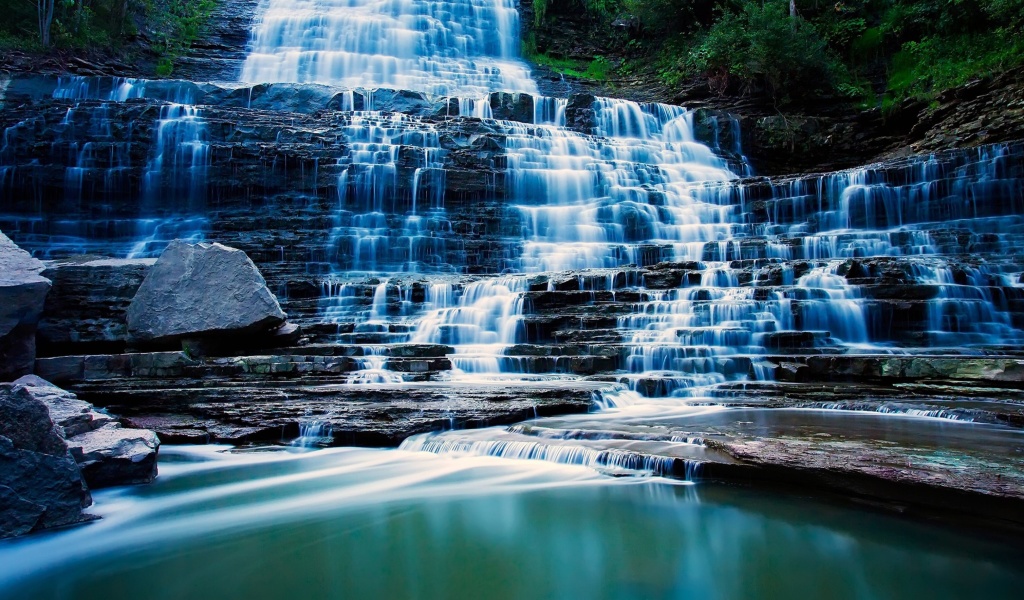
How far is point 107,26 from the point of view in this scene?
23.2 metres

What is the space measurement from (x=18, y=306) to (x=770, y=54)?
2102cm

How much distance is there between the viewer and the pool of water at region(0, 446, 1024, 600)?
2848mm

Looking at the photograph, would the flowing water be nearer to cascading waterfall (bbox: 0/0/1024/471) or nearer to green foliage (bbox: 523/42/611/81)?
cascading waterfall (bbox: 0/0/1024/471)

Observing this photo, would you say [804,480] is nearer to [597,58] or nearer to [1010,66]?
[1010,66]

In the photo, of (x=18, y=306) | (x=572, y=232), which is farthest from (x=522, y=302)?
(x=18, y=306)

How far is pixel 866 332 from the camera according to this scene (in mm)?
9508

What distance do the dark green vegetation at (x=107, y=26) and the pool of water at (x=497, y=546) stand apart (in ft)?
74.3

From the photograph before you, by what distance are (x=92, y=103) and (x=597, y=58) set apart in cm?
2013

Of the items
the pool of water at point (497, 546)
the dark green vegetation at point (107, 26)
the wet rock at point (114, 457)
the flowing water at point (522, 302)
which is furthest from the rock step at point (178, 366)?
the dark green vegetation at point (107, 26)

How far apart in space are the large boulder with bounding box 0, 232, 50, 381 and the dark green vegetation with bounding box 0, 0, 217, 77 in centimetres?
1717

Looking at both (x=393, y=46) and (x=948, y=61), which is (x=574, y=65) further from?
(x=948, y=61)

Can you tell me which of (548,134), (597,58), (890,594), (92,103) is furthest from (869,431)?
(597,58)

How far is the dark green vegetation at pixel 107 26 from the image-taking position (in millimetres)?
20672

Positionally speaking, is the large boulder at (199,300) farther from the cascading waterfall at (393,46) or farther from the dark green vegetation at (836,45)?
the dark green vegetation at (836,45)
